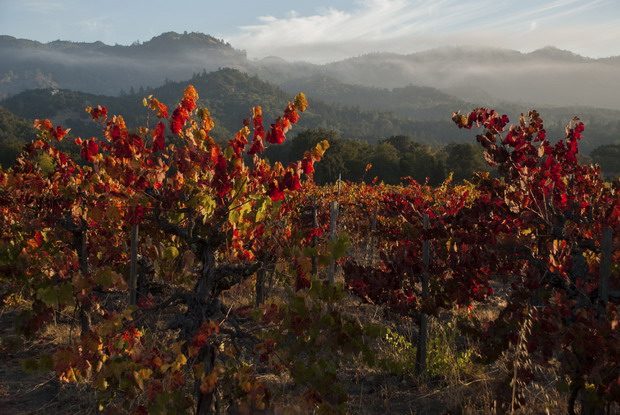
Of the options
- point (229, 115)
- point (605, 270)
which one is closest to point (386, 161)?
point (605, 270)

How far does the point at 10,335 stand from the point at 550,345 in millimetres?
7310

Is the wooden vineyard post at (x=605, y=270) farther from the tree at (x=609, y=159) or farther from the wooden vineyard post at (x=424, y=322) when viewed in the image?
the tree at (x=609, y=159)

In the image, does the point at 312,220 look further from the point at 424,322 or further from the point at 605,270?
the point at 605,270

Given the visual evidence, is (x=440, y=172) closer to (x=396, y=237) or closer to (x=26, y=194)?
(x=396, y=237)

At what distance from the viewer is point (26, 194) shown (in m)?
5.30

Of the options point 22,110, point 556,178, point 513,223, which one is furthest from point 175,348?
point 22,110

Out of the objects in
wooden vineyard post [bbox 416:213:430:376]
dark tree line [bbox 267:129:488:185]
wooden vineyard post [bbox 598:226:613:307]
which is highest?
wooden vineyard post [bbox 598:226:613:307]

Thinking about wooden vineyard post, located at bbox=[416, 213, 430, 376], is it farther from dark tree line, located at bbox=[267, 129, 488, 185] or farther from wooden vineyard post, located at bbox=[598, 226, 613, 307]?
dark tree line, located at bbox=[267, 129, 488, 185]

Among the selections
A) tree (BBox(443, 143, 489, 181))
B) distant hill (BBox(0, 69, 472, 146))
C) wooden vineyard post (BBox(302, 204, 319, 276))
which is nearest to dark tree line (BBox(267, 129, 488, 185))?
tree (BBox(443, 143, 489, 181))

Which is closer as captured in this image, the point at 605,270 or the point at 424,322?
the point at 605,270

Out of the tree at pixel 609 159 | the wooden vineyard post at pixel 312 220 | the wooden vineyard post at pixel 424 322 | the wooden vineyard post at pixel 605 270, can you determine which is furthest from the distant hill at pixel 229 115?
the wooden vineyard post at pixel 605 270

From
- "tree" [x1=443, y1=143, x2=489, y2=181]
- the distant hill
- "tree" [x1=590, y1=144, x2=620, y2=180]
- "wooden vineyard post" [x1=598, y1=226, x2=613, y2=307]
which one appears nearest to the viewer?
"wooden vineyard post" [x1=598, y1=226, x2=613, y2=307]

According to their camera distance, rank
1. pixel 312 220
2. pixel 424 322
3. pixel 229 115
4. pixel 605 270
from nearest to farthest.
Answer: pixel 605 270 < pixel 424 322 < pixel 312 220 < pixel 229 115

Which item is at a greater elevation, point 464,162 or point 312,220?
point 312,220
